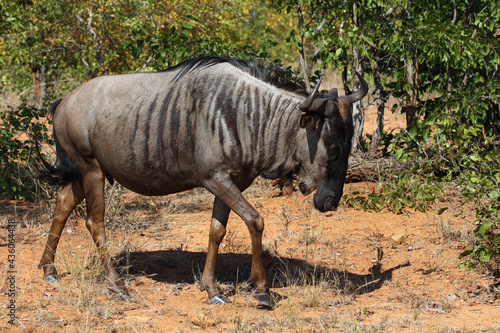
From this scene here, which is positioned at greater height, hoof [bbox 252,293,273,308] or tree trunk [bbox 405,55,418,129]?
tree trunk [bbox 405,55,418,129]

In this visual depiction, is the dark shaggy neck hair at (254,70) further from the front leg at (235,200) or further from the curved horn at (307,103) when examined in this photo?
the front leg at (235,200)

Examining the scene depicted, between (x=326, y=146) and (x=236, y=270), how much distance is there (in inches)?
68.3

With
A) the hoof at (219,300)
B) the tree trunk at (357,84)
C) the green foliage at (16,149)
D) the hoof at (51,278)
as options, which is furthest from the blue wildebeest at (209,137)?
the tree trunk at (357,84)

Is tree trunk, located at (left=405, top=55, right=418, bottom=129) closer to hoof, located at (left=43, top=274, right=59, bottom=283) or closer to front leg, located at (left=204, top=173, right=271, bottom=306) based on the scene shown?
front leg, located at (left=204, top=173, right=271, bottom=306)

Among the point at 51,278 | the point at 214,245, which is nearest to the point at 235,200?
the point at 214,245

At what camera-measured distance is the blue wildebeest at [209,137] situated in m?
4.30

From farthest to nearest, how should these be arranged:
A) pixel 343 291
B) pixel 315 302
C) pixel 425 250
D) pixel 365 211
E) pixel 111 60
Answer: pixel 111 60
pixel 365 211
pixel 425 250
pixel 343 291
pixel 315 302

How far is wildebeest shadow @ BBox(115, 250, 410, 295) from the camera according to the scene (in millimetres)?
4961

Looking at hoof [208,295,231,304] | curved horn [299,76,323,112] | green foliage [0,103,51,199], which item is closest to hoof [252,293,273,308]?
hoof [208,295,231,304]

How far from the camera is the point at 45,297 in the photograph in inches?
175

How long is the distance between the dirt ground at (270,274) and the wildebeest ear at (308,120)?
1236 millimetres

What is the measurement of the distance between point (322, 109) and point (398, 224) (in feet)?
8.40

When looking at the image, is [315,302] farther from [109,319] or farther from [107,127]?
[107,127]

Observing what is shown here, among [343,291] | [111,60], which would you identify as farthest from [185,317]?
[111,60]
